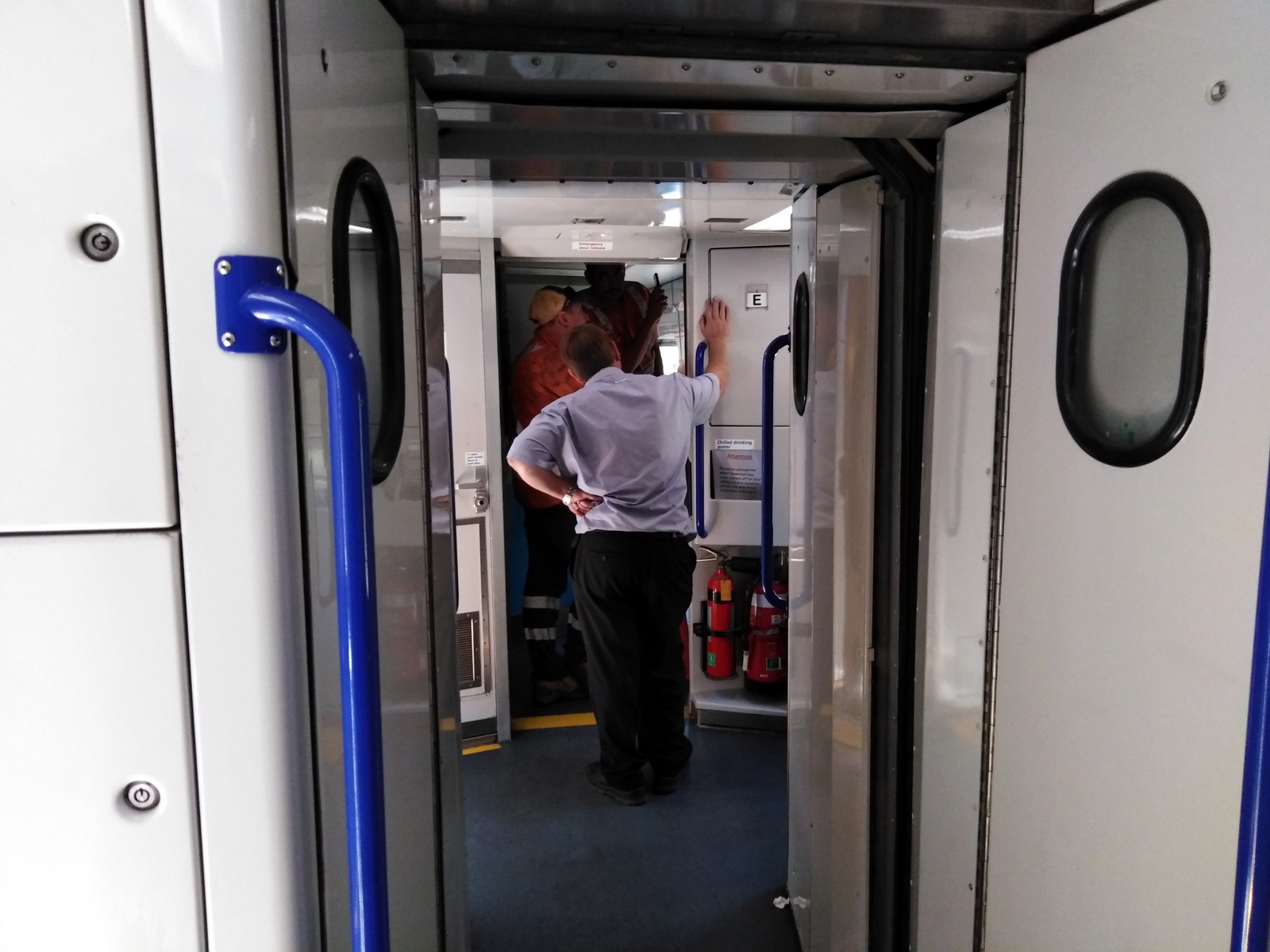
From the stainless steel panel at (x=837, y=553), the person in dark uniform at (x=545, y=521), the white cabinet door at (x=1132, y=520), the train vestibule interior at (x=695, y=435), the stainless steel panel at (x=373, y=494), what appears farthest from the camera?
the person in dark uniform at (x=545, y=521)

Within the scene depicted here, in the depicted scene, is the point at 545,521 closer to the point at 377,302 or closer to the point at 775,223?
the point at 775,223

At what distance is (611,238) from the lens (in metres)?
4.13

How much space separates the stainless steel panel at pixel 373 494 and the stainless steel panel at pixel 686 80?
187 mm

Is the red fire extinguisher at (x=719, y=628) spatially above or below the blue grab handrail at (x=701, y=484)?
below

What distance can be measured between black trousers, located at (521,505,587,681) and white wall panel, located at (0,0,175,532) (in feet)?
13.4

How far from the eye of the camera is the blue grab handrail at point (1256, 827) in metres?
0.78

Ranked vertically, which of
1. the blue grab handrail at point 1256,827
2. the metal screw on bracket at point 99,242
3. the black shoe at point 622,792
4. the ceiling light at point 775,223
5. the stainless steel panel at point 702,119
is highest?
the ceiling light at point 775,223

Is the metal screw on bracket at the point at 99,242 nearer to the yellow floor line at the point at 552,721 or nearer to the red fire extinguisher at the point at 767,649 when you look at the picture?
the red fire extinguisher at the point at 767,649

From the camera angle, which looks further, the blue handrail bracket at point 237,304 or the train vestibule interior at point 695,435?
the train vestibule interior at point 695,435

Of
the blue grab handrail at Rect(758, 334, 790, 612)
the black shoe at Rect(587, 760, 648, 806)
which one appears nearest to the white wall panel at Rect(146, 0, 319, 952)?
the blue grab handrail at Rect(758, 334, 790, 612)

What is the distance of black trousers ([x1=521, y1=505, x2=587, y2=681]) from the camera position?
4.84 m

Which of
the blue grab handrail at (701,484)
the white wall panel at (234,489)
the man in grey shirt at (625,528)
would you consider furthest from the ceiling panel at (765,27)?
the blue grab handrail at (701,484)

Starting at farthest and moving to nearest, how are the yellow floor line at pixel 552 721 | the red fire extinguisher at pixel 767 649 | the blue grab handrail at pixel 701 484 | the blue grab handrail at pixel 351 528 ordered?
1. the yellow floor line at pixel 552 721
2. the red fire extinguisher at pixel 767 649
3. the blue grab handrail at pixel 701 484
4. the blue grab handrail at pixel 351 528

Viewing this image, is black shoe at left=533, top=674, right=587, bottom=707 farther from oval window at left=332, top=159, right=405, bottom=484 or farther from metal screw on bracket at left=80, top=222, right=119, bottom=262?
metal screw on bracket at left=80, top=222, right=119, bottom=262
